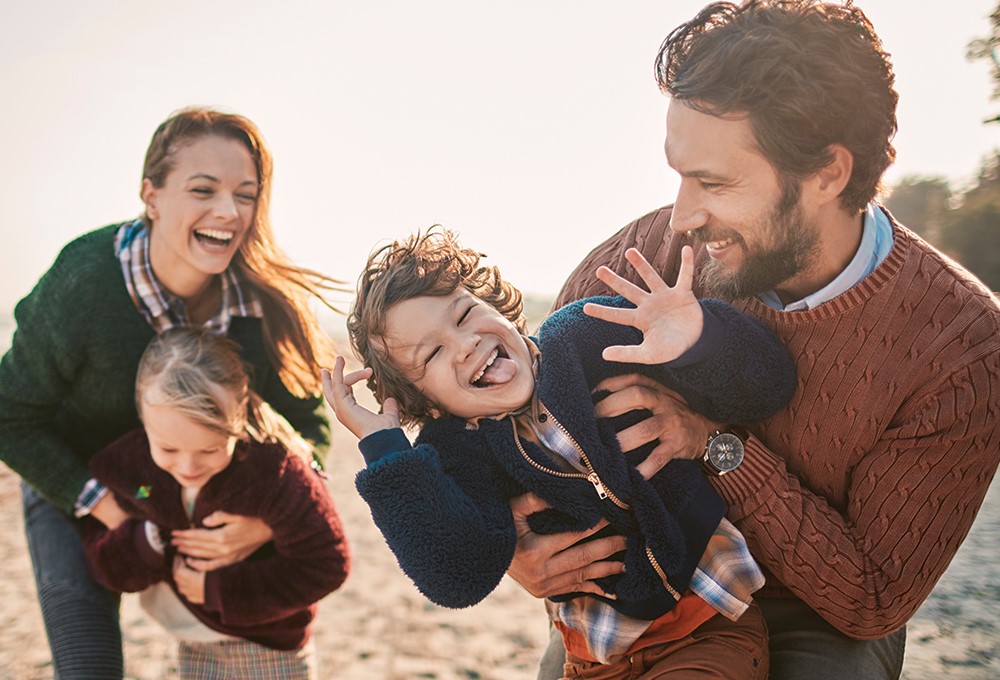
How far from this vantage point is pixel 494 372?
2.34m

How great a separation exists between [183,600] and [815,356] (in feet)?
7.76

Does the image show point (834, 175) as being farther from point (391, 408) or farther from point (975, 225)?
point (975, 225)

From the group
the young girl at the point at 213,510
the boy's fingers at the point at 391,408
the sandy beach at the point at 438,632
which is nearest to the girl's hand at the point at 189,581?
the young girl at the point at 213,510

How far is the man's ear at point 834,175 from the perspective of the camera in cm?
245

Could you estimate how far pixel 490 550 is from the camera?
2094 millimetres

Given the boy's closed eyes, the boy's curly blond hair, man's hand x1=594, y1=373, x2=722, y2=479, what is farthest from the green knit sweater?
man's hand x1=594, y1=373, x2=722, y2=479

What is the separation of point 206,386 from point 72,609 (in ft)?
3.01

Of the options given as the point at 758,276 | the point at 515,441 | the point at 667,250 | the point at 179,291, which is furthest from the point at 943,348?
the point at 179,291

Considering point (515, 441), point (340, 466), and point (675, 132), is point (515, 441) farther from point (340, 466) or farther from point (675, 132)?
point (340, 466)

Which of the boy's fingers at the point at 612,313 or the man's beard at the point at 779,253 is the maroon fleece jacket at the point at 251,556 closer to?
the boy's fingers at the point at 612,313

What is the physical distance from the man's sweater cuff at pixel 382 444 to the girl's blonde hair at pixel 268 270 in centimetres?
133

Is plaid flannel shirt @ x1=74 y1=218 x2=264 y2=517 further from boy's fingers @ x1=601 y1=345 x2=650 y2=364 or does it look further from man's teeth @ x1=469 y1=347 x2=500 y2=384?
boy's fingers @ x1=601 y1=345 x2=650 y2=364

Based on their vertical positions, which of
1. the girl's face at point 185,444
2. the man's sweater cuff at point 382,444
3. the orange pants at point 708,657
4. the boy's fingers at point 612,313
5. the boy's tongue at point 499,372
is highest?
the boy's fingers at point 612,313

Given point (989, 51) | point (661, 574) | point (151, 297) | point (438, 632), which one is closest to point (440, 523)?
point (661, 574)
